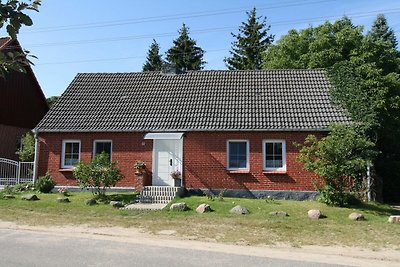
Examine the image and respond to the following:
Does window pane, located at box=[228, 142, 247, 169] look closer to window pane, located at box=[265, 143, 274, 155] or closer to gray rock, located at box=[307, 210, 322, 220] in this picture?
window pane, located at box=[265, 143, 274, 155]

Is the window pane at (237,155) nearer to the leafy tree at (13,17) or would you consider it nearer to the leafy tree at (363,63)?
the leafy tree at (363,63)

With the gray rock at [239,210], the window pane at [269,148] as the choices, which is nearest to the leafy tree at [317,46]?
A: the window pane at [269,148]

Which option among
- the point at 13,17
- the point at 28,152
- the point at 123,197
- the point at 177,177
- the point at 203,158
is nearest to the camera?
the point at 13,17

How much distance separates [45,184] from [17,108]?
11.9 meters

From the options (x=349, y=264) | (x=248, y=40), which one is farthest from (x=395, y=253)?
(x=248, y=40)

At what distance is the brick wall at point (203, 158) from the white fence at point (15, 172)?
81.7 inches

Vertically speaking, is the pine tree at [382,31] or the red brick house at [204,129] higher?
the pine tree at [382,31]

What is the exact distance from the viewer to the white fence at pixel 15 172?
843 inches

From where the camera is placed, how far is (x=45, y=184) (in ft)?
61.8

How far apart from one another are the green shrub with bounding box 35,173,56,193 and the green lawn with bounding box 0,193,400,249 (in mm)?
1283

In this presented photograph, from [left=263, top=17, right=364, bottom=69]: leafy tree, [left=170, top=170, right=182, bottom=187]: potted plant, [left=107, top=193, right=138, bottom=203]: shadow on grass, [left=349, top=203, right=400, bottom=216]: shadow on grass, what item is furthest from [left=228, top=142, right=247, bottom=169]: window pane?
[left=263, top=17, right=364, bottom=69]: leafy tree

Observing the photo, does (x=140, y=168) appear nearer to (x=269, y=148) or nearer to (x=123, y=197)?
(x=123, y=197)

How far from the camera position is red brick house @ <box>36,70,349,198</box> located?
18.3m

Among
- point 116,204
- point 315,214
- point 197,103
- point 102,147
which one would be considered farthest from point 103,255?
point 197,103
